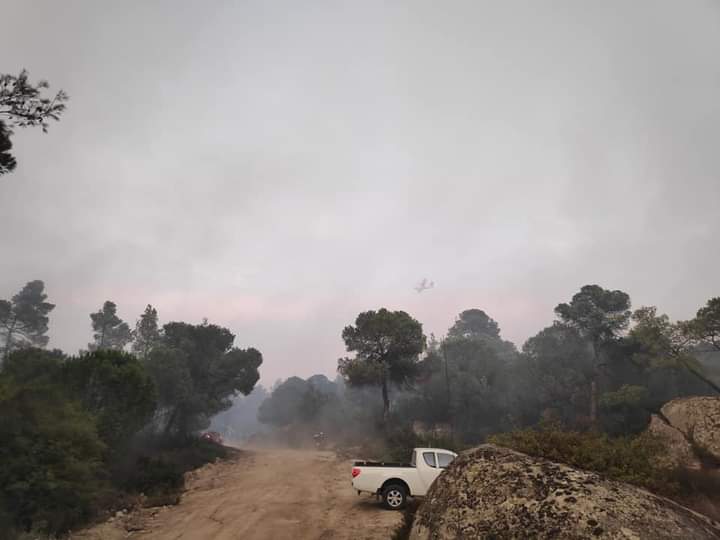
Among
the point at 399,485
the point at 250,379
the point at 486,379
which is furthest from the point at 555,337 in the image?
the point at 399,485

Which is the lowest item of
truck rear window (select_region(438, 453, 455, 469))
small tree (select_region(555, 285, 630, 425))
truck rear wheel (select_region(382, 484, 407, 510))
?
truck rear wheel (select_region(382, 484, 407, 510))

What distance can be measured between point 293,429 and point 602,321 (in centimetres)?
4959

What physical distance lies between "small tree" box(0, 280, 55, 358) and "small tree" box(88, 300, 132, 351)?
6719mm

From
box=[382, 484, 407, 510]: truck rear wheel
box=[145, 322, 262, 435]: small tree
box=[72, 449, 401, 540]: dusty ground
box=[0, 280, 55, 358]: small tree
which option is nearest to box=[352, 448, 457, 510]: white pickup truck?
box=[382, 484, 407, 510]: truck rear wheel

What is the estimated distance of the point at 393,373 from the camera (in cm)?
4078

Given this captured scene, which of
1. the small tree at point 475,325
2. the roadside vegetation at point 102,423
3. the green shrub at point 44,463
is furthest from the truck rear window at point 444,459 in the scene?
the small tree at point 475,325

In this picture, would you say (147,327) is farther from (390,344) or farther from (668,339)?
(668,339)

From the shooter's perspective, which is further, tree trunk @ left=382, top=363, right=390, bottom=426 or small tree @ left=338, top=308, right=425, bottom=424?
small tree @ left=338, top=308, right=425, bottom=424

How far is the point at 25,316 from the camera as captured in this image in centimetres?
5525

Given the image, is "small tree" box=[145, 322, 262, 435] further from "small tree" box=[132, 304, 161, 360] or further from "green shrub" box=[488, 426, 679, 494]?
"green shrub" box=[488, 426, 679, 494]

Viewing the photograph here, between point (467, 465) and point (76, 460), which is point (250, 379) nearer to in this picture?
point (76, 460)

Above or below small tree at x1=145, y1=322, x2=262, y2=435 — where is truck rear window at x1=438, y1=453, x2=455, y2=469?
below

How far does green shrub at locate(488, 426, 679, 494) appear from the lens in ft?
18.2

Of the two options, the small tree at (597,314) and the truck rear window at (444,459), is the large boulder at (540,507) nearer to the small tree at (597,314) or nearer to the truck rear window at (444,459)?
the truck rear window at (444,459)
